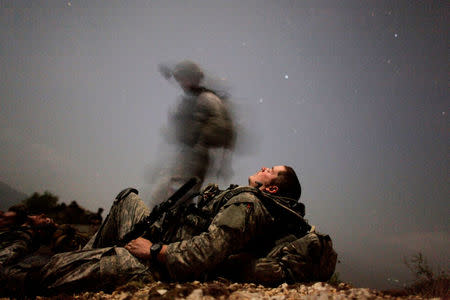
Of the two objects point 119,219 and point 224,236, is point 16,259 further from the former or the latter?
point 224,236

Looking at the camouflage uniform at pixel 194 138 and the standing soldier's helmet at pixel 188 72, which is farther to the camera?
the standing soldier's helmet at pixel 188 72

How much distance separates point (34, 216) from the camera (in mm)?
3551

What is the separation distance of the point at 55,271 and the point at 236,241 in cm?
161

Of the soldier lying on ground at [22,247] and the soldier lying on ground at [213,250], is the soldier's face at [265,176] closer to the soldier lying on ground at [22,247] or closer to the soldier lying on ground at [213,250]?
the soldier lying on ground at [213,250]

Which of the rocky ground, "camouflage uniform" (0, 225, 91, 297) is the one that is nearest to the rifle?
the rocky ground

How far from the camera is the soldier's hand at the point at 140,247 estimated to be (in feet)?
7.34

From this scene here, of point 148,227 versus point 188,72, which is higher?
point 188,72

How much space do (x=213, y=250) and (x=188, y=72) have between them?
5.25 m

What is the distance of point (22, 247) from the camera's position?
2.82m

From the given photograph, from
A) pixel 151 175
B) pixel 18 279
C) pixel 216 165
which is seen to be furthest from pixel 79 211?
pixel 18 279

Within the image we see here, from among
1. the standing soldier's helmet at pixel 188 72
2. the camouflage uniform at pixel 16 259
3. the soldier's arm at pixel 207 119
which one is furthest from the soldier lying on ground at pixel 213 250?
the standing soldier's helmet at pixel 188 72

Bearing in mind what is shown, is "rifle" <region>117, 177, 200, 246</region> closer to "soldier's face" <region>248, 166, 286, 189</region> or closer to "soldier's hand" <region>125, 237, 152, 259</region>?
"soldier's hand" <region>125, 237, 152, 259</region>

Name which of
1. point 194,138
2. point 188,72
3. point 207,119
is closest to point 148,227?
point 194,138

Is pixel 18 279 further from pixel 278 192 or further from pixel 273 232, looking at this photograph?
pixel 278 192
